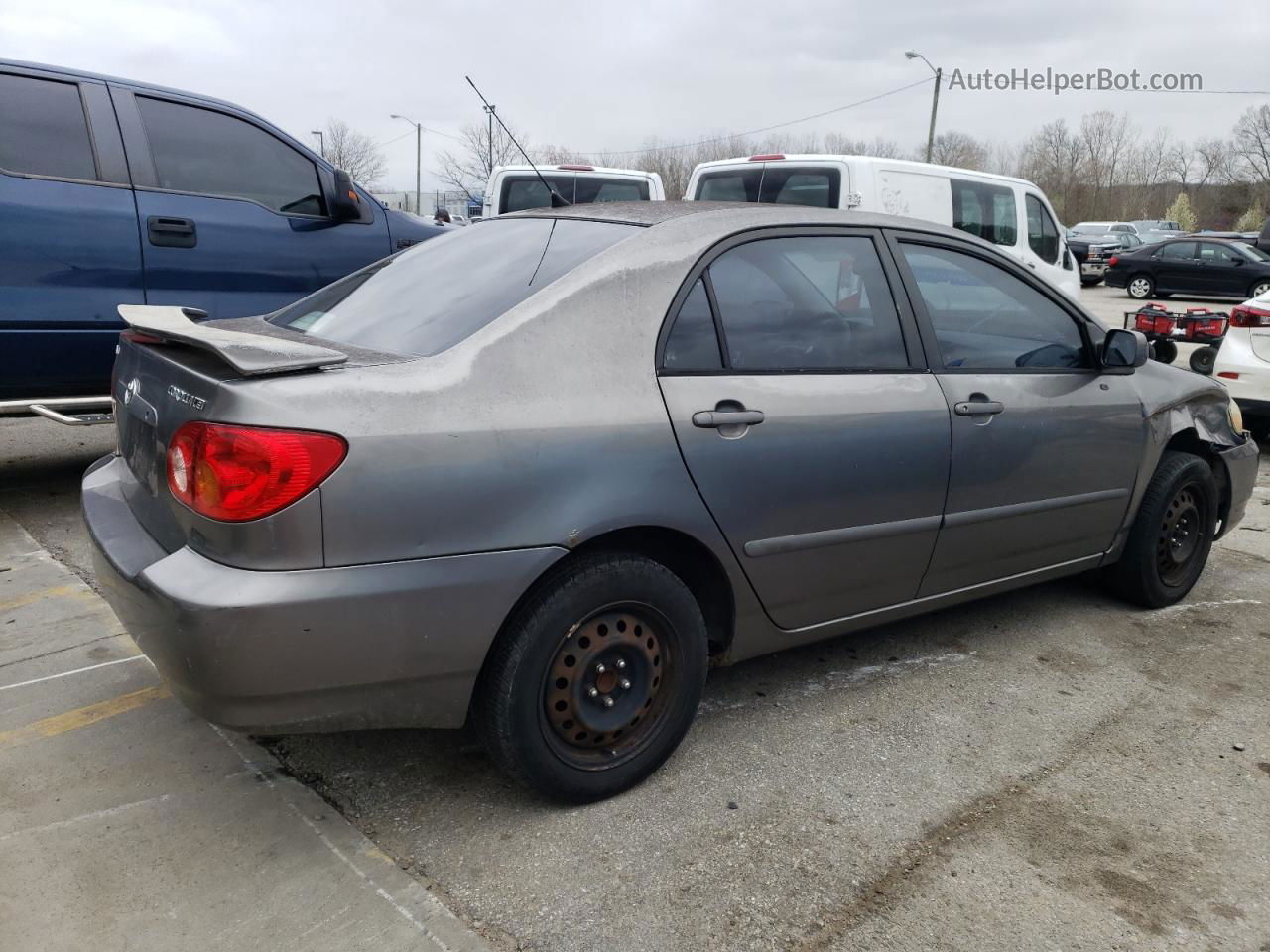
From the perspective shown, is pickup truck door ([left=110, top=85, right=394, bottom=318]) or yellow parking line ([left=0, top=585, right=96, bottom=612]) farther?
pickup truck door ([left=110, top=85, right=394, bottom=318])

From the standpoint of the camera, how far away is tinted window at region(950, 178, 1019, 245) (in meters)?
9.32

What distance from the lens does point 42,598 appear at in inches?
158

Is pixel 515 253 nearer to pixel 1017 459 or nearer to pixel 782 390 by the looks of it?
pixel 782 390

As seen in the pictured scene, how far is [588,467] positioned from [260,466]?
0.76m

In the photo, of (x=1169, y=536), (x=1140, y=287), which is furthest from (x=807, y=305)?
(x=1140, y=287)

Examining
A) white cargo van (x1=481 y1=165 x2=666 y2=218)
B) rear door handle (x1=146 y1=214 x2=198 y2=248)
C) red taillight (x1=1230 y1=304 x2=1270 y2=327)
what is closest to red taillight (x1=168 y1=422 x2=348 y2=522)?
rear door handle (x1=146 y1=214 x2=198 y2=248)

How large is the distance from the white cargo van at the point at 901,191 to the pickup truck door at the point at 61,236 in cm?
408

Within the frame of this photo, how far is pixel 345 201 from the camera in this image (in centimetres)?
589

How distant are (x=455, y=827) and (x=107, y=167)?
3983 millimetres

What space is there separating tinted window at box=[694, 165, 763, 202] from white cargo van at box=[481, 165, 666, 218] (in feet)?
5.35

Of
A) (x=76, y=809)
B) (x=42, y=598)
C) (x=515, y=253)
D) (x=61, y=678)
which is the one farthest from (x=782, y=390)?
(x=42, y=598)

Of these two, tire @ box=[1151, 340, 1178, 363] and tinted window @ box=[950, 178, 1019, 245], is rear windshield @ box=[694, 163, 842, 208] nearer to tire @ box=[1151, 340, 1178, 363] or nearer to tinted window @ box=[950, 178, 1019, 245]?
tinted window @ box=[950, 178, 1019, 245]

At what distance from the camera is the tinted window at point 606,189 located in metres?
10.9

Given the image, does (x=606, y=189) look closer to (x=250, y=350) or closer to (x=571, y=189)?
(x=571, y=189)
